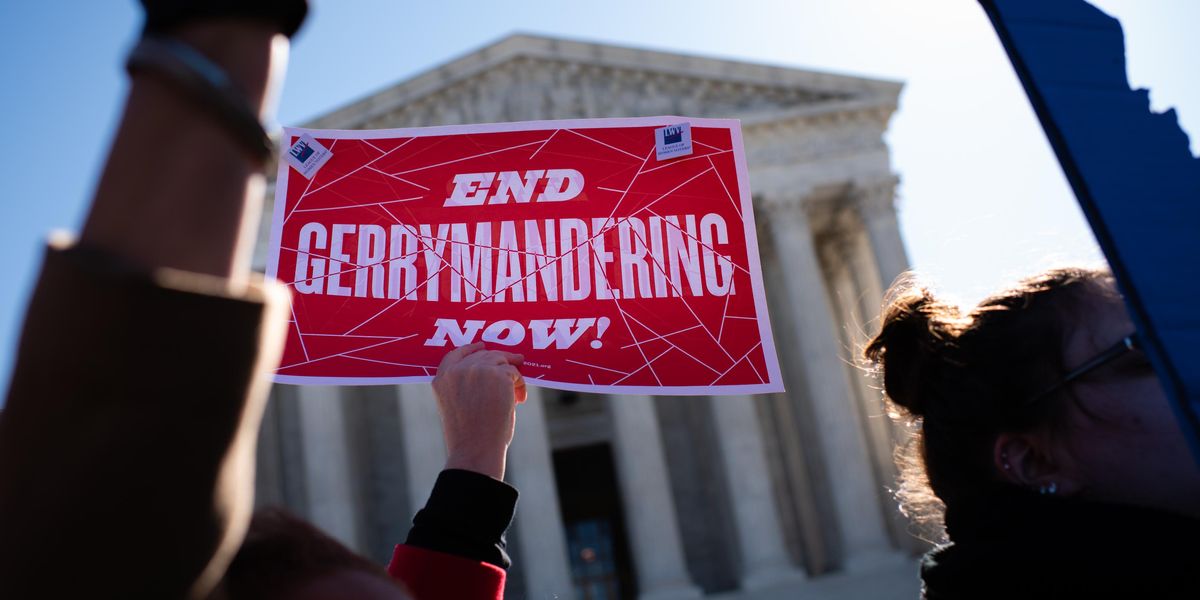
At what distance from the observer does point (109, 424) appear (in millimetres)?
849

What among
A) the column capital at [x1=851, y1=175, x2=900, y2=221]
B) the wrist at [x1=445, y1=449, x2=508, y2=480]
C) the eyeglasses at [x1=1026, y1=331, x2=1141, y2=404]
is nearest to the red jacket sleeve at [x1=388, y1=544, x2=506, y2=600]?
the wrist at [x1=445, y1=449, x2=508, y2=480]

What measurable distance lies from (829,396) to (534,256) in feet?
71.2

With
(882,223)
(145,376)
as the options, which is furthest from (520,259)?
(882,223)

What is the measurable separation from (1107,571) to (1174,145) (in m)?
0.88

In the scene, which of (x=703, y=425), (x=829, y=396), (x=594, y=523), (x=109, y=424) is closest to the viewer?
(x=109, y=424)

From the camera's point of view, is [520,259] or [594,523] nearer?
[520,259]

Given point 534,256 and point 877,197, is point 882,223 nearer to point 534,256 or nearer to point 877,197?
point 877,197

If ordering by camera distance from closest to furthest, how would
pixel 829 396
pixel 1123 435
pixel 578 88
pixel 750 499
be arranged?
pixel 1123 435
pixel 750 499
pixel 829 396
pixel 578 88

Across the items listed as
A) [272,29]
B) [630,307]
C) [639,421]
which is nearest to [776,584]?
[639,421]

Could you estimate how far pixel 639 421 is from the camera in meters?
24.2

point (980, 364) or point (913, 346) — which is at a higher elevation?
point (913, 346)

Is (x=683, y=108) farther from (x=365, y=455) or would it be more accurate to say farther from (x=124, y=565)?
Result: (x=124, y=565)

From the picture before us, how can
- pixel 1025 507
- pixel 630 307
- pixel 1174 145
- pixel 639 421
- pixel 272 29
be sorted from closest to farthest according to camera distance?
1. pixel 272 29
2. pixel 1174 145
3. pixel 1025 507
4. pixel 630 307
5. pixel 639 421

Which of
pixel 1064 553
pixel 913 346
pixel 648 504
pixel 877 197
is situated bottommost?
pixel 1064 553
